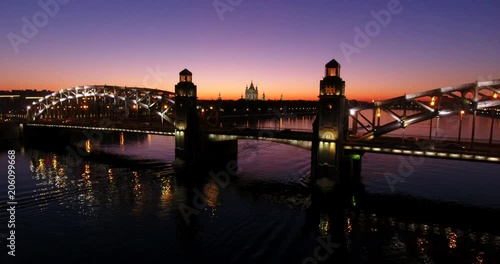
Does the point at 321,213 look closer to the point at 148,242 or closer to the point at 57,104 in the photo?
the point at 148,242

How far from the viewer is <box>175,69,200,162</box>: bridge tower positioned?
166ft

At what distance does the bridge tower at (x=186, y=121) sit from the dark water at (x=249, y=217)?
144 inches

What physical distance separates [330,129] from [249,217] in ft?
48.4

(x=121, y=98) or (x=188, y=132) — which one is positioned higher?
(x=121, y=98)

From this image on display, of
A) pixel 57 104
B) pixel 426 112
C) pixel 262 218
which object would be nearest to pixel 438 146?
pixel 426 112

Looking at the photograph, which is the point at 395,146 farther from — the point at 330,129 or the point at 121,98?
the point at 121,98

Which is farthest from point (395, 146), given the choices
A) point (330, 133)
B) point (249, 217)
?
point (249, 217)

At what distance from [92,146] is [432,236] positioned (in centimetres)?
7128

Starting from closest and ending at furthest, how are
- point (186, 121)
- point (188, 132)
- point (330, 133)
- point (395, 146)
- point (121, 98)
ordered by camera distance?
1. point (395, 146)
2. point (330, 133)
3. point (188, 132)
4. point (186, 121)
5. point (121, 98)

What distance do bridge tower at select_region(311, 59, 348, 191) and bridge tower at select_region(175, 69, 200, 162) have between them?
2034 centimetres

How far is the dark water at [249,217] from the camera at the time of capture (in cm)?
2395

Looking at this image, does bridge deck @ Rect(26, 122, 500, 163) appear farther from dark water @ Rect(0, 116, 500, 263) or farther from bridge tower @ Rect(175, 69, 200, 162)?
dark water @ Rect(0, 116, 500, 263)

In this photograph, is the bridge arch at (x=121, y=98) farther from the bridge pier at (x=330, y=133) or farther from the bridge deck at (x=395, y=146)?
the bridge pier at (x=330, y=133)

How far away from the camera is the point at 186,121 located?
1989 inches
